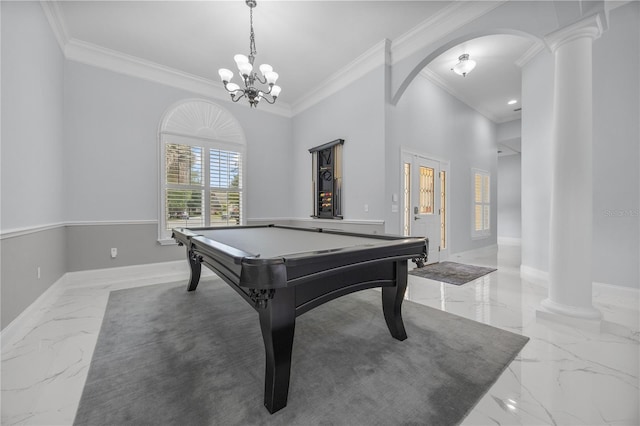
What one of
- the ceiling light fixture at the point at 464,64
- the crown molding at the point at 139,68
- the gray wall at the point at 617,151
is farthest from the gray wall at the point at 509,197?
the crown molding at the point at 139,68

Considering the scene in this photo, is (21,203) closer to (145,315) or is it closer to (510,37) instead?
(145,315)

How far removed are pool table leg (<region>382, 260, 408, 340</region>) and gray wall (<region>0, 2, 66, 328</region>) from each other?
3000 millimetres

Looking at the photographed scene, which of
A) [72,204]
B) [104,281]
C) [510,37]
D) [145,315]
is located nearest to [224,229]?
[145,315]

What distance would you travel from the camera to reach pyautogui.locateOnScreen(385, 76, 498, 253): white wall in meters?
4.02

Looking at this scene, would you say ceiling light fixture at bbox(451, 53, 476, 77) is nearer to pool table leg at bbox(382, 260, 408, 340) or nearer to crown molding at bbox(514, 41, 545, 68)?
crown molding at bbox(514, 41, 545, 68)

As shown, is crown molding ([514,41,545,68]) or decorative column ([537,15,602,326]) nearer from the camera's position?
decorative column ([537,15,602,326])

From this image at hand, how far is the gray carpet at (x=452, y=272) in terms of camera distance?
3.77 m

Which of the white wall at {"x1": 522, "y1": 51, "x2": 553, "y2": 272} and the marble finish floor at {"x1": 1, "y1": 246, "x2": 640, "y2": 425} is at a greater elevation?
the white wall at {"x1": 522, "y1": 51, "x2": 553, "y2": 272}

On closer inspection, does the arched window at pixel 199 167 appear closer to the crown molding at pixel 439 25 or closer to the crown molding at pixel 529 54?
the crown molding at pixel 439 25

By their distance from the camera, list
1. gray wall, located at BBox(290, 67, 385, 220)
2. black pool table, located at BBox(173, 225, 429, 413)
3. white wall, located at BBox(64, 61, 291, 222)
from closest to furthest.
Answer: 1. black pool table, located at BBox(173, 225, 429, 413)
2. white wall, located at BBox(64, 61, 291, 222)
3. gray wall, located at BBox(290, 67, 385, 220)

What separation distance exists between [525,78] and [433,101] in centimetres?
137

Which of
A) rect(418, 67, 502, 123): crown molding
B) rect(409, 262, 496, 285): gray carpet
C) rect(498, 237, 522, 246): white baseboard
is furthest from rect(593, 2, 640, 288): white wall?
rect(498, 237, 522, 246): white baseboard

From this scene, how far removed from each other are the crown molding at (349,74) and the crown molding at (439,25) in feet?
0.63

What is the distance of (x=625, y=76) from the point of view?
2.91m
